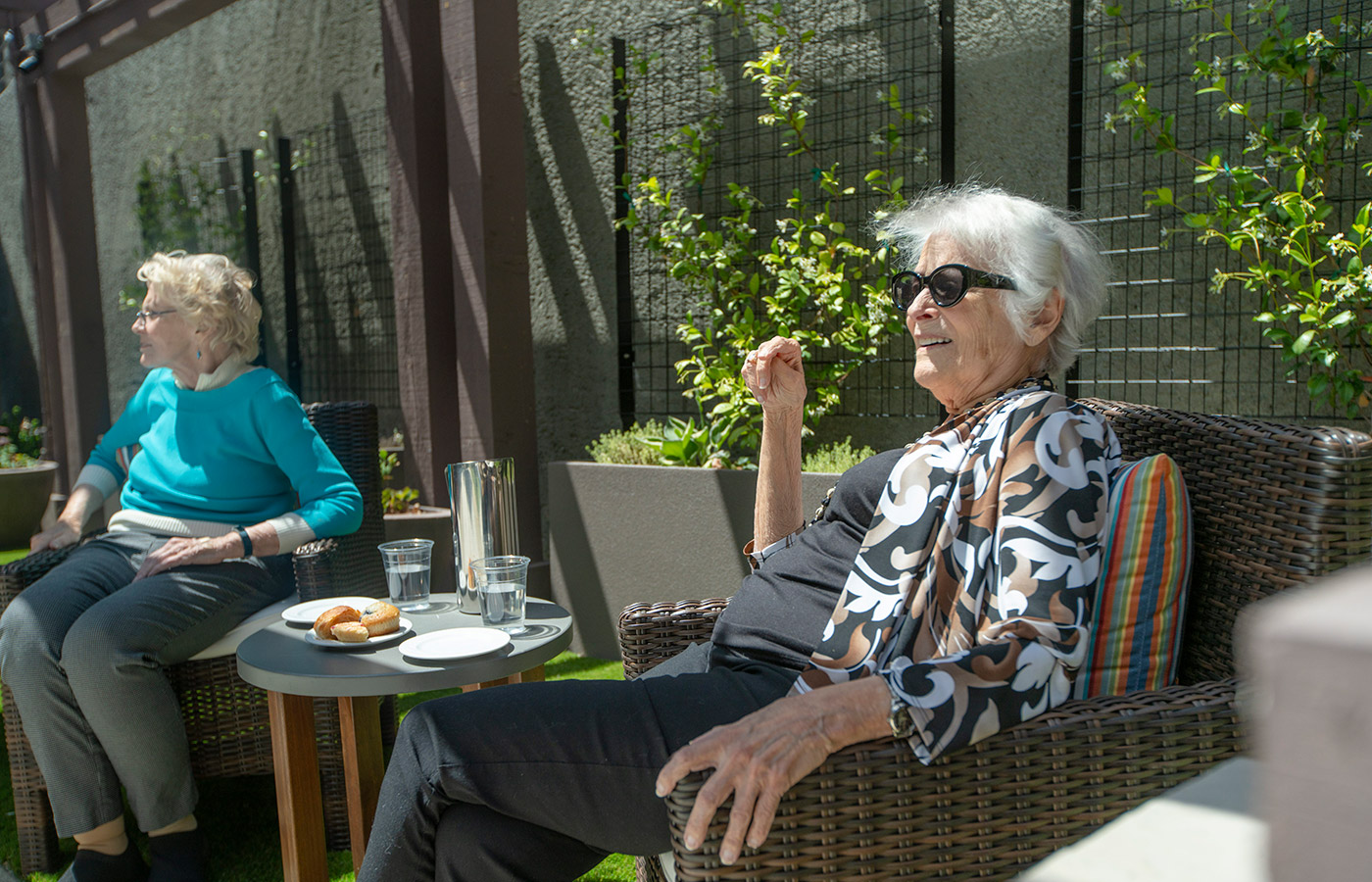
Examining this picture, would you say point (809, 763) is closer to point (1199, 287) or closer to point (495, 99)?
point (1199, 287)

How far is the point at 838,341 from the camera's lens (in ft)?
11.9

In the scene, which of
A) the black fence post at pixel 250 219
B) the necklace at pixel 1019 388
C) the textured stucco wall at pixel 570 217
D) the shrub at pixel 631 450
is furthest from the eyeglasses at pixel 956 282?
the black fence post at pixel 250 219

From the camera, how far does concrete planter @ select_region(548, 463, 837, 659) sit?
333cm

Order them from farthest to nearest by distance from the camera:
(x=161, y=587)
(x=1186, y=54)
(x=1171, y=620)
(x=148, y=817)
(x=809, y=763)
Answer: (x=1186, y=54) → (x=161, y=587) → (x=148, y=817) → (x=1171, y=620) → (x=809, y=763)

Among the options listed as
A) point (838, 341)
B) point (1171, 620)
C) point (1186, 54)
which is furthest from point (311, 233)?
point (1171, 620)

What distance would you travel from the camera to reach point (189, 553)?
2.31 meters

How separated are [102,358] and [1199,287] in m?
6.18

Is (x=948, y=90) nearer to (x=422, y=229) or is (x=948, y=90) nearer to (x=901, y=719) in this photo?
(x=422, y=229)

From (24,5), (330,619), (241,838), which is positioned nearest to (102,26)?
(24,5)

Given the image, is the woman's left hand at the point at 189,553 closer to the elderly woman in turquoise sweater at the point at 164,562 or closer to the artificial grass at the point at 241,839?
the elderly woman in turquoise sweater at the point at 164,562

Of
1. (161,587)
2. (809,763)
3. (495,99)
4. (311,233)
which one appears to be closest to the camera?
(809,763)

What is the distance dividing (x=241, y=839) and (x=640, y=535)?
5.30ft

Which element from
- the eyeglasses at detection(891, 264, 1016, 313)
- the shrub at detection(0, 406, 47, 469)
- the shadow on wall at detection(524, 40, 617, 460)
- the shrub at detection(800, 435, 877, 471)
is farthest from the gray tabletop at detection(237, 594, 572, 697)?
the shrub at detection(0, 406, 47, 469)

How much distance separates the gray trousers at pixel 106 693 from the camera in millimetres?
2055
